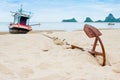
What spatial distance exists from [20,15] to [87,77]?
26.1m

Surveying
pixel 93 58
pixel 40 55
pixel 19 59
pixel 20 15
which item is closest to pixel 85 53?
pixel 93 58


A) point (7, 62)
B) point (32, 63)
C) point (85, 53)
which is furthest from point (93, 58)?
point (7, 62)

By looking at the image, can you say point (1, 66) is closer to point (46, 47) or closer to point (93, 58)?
point (93, 58)

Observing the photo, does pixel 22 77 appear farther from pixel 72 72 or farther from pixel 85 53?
pixel 85 53

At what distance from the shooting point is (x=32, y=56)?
21.7 feet

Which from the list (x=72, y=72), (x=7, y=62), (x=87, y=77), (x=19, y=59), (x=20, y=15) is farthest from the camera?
(x=20, y=15)

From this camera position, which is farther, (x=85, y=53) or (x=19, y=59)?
(x=85, y=53)

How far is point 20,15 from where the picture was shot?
30.3 meters

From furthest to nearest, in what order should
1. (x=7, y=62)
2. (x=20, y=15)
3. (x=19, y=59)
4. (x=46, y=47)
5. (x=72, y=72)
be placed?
(x=20, y=15), (x=46, y=47), (x=19, y=59), (x=7, y=62), (x=72, y=72)

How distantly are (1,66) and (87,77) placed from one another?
1582mm

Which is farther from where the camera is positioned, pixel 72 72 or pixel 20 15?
pixel 20 15

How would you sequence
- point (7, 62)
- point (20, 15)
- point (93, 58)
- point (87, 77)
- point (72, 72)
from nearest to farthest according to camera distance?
point (87, 77) → point (72, 72) → point (7, 62) → point (93, 58) → point (20, 15)

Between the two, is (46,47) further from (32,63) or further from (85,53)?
(32,63)

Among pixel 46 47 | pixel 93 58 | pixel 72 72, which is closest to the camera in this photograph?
pixel 72 72
